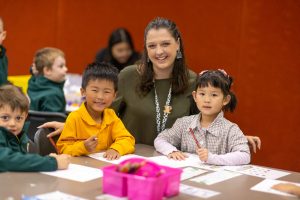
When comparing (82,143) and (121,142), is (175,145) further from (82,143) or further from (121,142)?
(82,143)

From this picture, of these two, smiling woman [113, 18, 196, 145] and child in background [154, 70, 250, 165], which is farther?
smiling woman [113, 18, 196, 145]

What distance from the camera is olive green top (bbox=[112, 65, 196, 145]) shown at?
340cm

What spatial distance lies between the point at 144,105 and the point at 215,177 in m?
1.01

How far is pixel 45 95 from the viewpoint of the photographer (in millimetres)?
4902

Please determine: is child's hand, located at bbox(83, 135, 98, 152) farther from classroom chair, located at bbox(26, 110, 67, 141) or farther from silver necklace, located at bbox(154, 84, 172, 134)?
classroom chair, located at bbox(26, 110, 67, 141)

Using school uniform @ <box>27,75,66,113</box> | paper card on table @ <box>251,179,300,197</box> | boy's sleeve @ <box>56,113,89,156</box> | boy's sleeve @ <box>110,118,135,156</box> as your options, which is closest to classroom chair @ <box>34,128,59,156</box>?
boy's sleeve @ <box>56,113,89,156</box>

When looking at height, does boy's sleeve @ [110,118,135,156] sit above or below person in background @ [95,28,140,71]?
below

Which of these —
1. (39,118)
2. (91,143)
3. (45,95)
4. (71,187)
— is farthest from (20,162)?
(45,95)

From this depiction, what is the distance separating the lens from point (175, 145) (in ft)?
10.6

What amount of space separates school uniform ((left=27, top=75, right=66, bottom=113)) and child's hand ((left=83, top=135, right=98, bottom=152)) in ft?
6.94

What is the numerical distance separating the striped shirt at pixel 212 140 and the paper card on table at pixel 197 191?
478 millimetres

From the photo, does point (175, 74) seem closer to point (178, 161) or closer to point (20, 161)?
point (178, 161)

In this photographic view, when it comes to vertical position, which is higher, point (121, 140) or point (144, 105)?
point (144, 105)

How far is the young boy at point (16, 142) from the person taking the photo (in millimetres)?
2439
